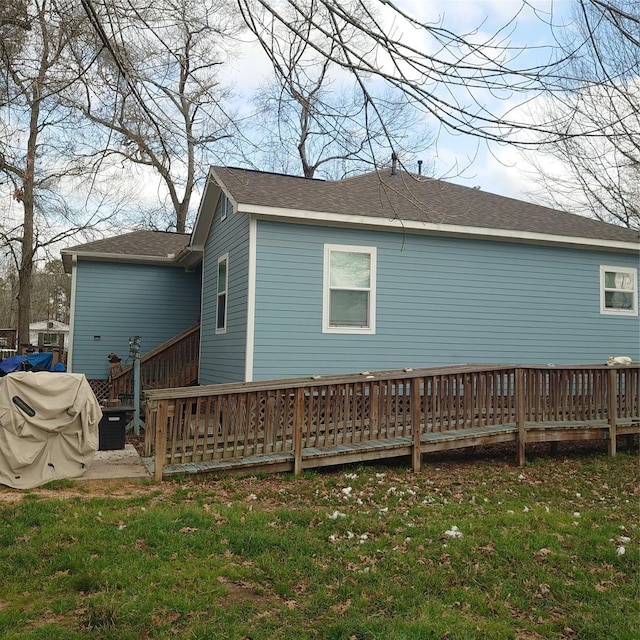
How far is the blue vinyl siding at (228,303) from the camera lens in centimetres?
969

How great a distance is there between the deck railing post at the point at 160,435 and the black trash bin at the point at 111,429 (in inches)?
79.1

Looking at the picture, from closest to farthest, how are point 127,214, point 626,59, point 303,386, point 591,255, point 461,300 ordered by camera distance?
1. point 626,59
2. point 303,386
3. point 461,300
4. point 591,255
5. point 127,214

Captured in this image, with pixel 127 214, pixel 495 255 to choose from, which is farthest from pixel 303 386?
pixel 127 214

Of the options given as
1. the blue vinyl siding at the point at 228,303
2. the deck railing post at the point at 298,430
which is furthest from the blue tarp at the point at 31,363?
the deck railing post at the point at 298,430

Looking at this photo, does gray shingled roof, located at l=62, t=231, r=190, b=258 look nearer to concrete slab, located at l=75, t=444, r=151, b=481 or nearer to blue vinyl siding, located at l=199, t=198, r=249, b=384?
blue vinyl siding, located at l=199, t=198, r=249, b=384

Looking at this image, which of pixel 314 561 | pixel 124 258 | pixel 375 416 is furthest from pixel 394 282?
pixel 124 258

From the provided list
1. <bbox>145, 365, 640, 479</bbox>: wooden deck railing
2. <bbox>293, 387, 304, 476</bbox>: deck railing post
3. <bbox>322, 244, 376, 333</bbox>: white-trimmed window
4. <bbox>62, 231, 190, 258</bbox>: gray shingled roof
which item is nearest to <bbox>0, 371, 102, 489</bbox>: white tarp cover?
<bbox>145, 365, 640, 479</bbox>: wooden deck railing

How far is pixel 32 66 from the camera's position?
19.8 feet

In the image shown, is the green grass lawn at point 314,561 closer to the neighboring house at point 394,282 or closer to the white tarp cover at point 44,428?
the white tarp cover at point 44,428

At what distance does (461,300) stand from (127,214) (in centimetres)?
1613

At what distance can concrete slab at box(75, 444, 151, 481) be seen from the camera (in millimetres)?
6499

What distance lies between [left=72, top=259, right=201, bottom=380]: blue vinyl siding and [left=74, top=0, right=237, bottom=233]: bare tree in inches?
353

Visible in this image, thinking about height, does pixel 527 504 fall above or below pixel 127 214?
below

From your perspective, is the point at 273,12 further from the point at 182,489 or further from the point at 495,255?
the point at 495,255
